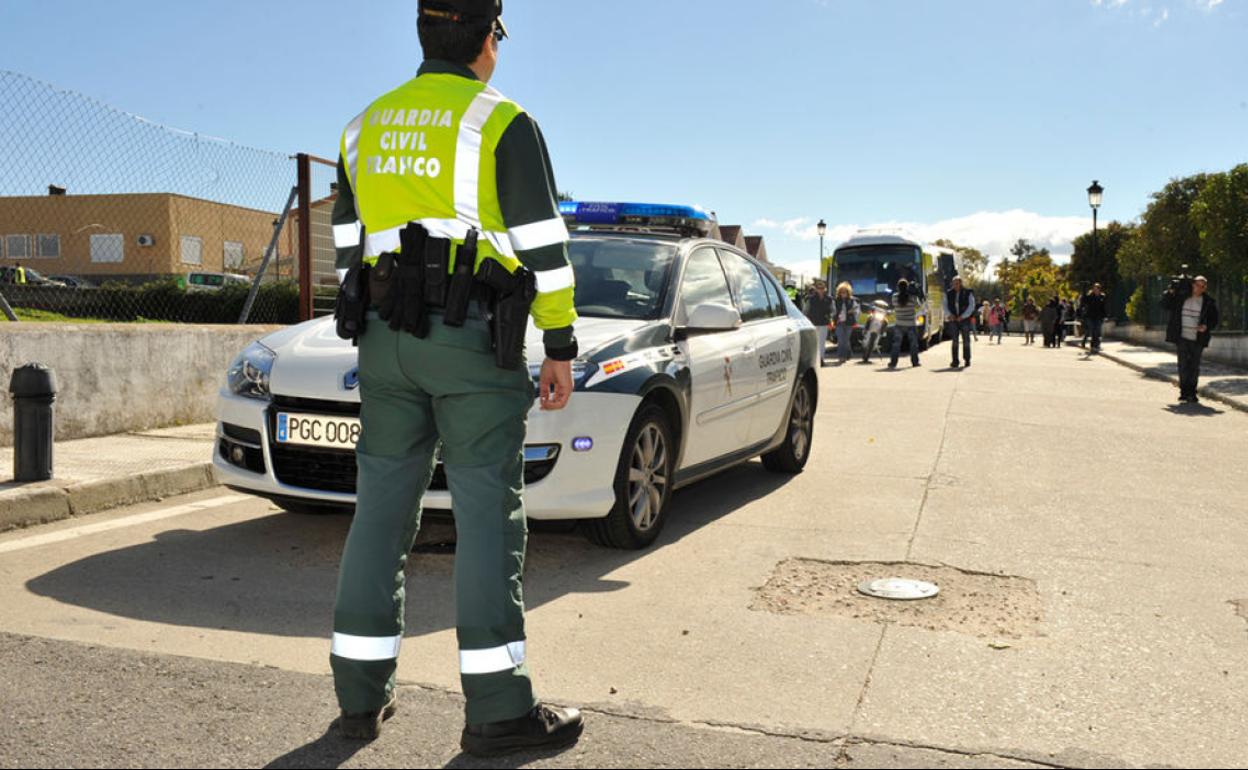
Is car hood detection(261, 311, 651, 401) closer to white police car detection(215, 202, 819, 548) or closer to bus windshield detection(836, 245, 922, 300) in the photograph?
white police car detection(215, 202, 819, 548)

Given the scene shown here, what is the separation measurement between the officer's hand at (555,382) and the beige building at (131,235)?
7.08m

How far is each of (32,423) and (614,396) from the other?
3.47 meters

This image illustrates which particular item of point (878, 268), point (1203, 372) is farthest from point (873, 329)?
point (1203, 372)

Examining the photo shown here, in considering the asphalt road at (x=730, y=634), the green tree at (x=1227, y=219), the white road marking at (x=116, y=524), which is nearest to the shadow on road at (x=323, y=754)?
the asphalt road at (x=730, y=634)

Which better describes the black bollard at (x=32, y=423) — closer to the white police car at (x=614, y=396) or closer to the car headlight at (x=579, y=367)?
the white police car at (x=614, y=396)

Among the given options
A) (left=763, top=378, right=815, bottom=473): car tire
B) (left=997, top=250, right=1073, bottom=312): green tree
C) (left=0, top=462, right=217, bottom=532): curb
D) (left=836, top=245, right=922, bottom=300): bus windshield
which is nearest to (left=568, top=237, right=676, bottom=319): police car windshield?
(left=763, top=378, right=815, bottom=473): car tire

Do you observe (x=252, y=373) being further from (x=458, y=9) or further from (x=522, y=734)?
(x=522, y=734)

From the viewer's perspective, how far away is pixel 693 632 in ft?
14.6

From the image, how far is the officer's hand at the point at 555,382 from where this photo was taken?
10.7ft

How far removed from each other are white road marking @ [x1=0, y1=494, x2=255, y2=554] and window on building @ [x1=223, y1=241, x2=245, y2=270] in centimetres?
496

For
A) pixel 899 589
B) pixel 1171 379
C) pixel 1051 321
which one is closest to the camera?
pixel 899 589

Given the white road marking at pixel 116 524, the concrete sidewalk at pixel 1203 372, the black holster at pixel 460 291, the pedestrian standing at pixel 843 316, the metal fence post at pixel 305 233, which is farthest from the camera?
the pedestrian standing at pixel 843 316

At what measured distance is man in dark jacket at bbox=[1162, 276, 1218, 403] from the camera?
1502 cm

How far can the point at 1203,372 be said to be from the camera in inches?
829
